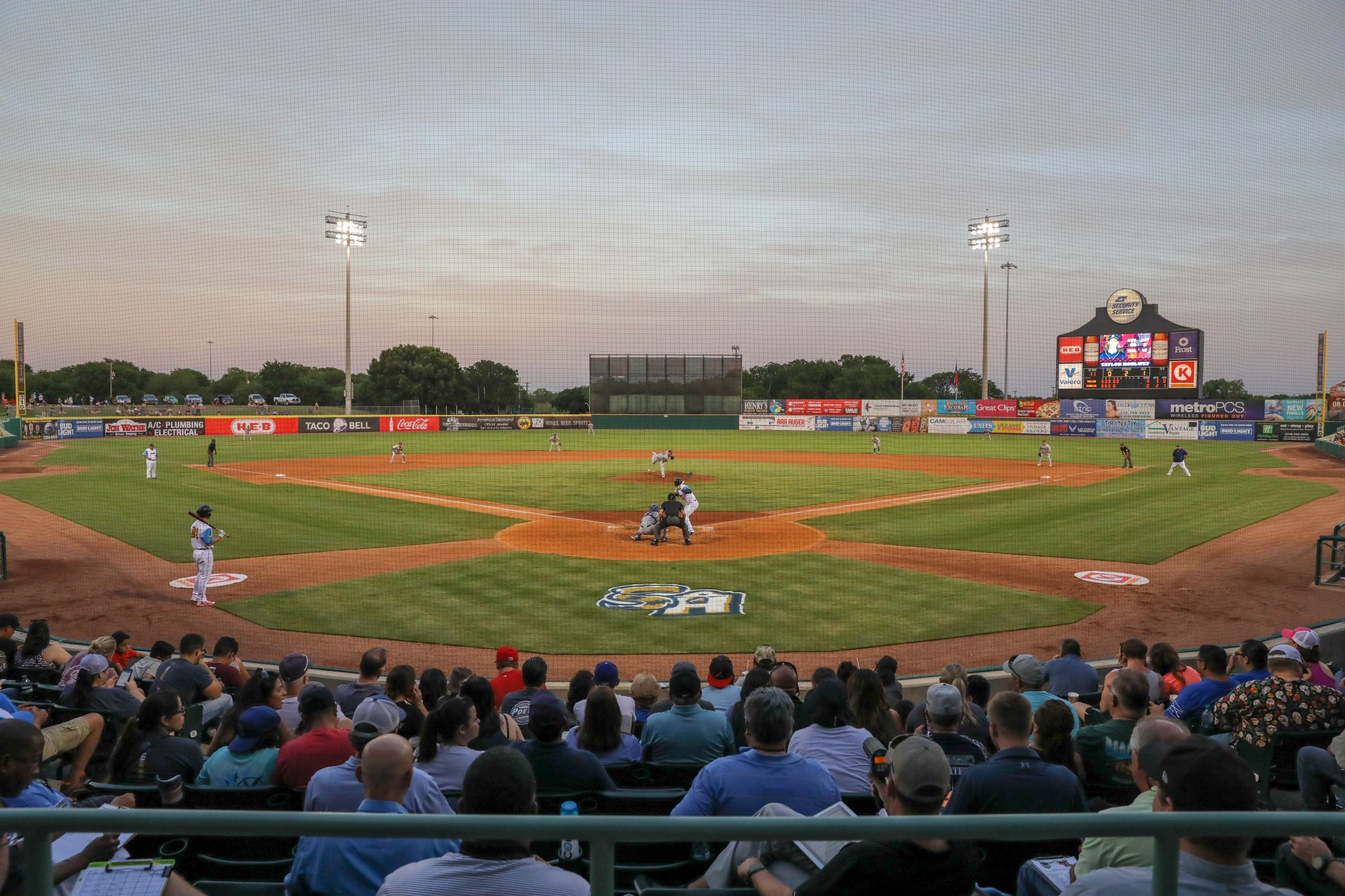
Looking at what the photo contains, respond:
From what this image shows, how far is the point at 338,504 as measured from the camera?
28297 millimetres

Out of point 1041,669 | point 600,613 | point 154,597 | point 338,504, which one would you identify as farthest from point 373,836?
point 338,504

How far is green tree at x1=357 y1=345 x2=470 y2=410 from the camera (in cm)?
10112

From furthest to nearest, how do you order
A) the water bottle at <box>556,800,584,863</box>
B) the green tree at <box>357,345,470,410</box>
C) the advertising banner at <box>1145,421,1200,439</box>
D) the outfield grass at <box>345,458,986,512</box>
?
the green tree at <box>357,345,470,410</box> → the advertising banner at <box>1145,421,1200,439</box> → the outfield grass at <box>345,458,986,512</box> → the water bottle at <box>556,800,584,863</box>

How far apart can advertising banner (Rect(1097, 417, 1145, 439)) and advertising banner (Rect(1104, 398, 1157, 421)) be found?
650 mm

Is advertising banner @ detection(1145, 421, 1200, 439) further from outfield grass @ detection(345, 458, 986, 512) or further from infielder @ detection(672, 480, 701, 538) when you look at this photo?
infielder @ detection(672, 480, 701, 538)

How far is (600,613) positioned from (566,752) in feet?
32.5

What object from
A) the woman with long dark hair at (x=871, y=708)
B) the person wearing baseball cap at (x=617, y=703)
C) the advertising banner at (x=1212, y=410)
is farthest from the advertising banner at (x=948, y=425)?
the woman with long dark hair at (x=871, y=708)

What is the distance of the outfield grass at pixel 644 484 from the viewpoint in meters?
29.8

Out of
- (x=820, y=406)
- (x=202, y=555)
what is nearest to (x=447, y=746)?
(x=202, y=555)

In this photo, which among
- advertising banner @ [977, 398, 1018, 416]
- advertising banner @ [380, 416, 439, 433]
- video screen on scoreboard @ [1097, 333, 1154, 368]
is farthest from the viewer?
advertising banner @ [977, 398, 1018, 416]

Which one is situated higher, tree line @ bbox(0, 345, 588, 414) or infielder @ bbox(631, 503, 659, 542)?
tree line @ bbox(0, 345, 588, 414)

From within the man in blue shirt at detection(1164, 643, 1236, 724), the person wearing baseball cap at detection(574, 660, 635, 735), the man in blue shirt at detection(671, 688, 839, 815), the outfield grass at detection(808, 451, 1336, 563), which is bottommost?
the outfield grass at detection(808, 451, 1336, 563)

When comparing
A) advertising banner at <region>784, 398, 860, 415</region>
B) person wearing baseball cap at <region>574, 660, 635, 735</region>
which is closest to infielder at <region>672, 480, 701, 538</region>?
person wearing baseball cap at <region>574, 660, 635, 735</region>

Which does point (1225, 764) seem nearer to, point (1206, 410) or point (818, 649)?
point (818, 649)
